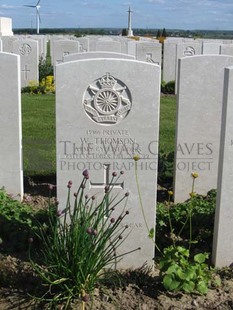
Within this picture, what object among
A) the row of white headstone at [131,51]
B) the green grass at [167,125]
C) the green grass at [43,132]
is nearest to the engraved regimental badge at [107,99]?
the green grass at [43,132]


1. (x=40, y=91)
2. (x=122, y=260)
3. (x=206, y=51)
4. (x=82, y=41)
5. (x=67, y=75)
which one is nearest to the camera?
(x=67, y=75)

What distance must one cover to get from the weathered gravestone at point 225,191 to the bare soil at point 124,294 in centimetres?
18

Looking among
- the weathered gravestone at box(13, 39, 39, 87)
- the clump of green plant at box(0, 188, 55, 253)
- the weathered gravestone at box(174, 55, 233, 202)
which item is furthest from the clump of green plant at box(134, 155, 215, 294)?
the weathered gravestone at box(13, 39, 39, 87)

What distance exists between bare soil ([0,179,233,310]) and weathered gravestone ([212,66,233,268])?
0.61ft

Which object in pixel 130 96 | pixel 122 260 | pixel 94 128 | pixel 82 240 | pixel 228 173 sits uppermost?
pixel 130 96

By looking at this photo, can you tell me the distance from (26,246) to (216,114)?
105 inches

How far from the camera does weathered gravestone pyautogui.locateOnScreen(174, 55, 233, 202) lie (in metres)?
5.78

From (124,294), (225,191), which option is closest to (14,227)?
(124,294)

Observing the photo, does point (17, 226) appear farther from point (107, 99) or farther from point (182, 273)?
point (182, 273)

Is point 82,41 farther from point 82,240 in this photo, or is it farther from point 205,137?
point 82,240

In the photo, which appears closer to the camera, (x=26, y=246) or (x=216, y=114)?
(x=26, y=246)

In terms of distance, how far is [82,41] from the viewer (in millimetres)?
19141

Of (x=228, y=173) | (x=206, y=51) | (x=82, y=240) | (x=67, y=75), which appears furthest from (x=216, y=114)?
(x=206, y=51)

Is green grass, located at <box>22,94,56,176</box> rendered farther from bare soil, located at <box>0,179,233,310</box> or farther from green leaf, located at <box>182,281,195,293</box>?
green leaf, located at <box>182,281,195,293</box>
